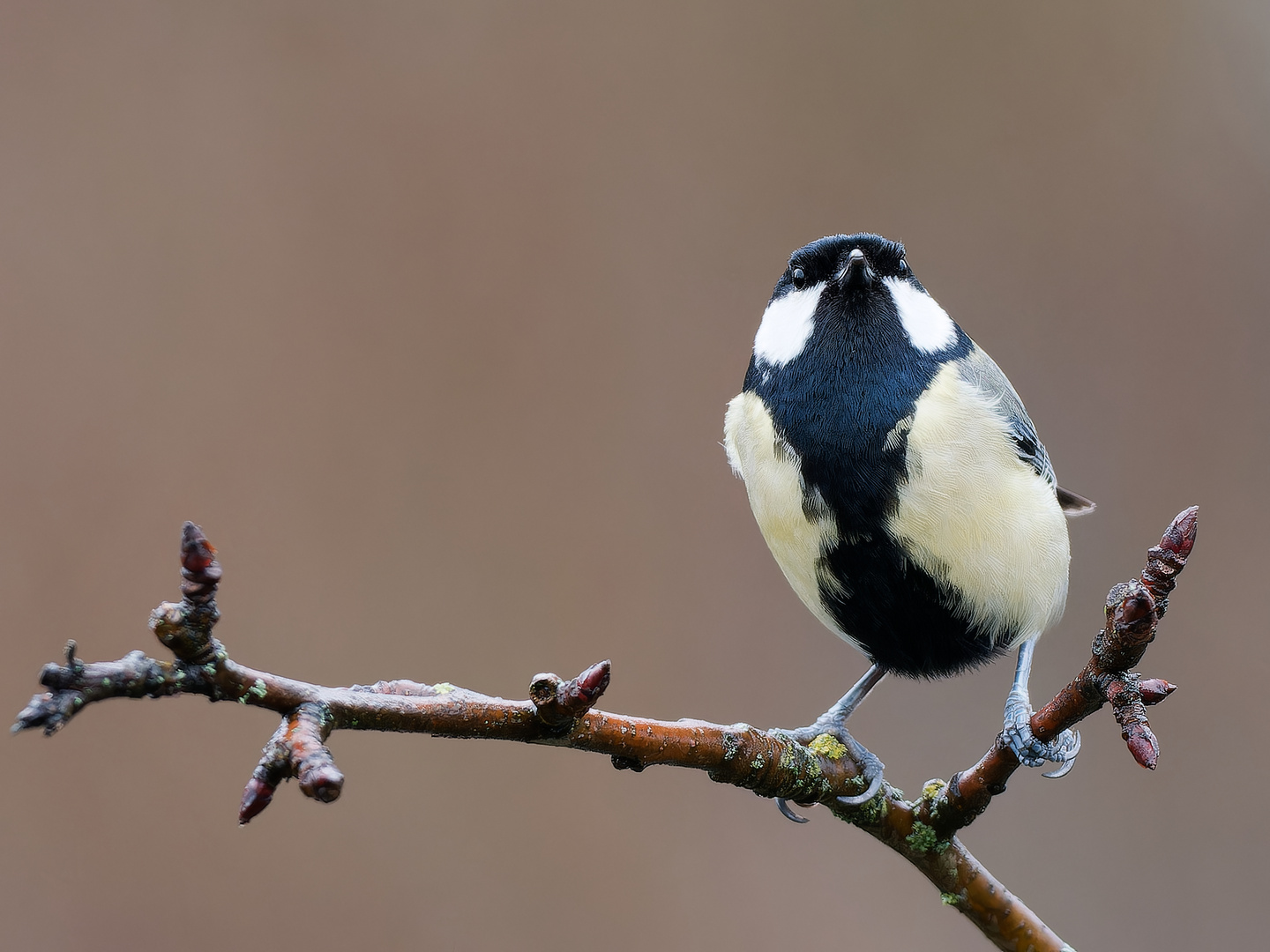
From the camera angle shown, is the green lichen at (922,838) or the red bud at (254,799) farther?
the green lichen at (922,838)

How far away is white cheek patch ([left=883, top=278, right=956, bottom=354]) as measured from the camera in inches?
48.9

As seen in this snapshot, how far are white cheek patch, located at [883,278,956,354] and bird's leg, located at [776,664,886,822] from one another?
45cm

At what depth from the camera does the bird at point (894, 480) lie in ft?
3.61

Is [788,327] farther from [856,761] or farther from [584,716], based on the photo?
[584,716]

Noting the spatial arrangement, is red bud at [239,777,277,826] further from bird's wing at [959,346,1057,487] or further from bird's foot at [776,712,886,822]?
bird's wing at [959,346,1057,487]

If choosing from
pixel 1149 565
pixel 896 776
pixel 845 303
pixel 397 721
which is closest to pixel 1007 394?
pixel 845 303

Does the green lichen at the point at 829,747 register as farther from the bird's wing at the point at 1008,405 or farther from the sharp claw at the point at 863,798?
the bird's wing at the point at 1008,405

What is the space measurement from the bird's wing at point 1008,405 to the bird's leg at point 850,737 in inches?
14.0

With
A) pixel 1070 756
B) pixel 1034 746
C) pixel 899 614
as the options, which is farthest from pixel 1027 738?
pixel 899 614

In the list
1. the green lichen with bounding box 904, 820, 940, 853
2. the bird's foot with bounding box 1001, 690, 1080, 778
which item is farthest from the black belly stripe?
the green lichen with bounding box 904, 820, 940, 853

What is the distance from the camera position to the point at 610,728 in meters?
0.77

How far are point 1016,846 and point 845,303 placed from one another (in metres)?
1.81

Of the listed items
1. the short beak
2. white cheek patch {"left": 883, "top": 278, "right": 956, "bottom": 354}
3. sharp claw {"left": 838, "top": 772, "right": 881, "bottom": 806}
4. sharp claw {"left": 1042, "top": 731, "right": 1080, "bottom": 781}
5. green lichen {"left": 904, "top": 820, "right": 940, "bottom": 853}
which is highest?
the short beak

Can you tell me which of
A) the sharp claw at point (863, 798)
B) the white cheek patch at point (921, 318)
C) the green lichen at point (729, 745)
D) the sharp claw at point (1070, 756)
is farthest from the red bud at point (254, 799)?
the white cheek patch at point (921, 318)
